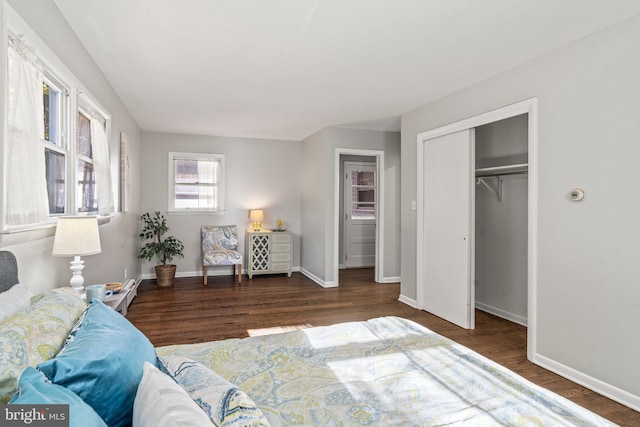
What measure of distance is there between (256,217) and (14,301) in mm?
5157

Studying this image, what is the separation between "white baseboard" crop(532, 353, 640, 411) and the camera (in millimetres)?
2282

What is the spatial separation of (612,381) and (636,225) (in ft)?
3.41

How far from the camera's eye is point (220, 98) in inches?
161

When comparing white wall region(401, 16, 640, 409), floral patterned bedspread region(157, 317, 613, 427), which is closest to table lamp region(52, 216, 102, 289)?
floral patterned bedspread region(157, 317, 613, 427)

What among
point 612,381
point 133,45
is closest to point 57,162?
point 133,45

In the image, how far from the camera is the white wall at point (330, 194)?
5.54 m

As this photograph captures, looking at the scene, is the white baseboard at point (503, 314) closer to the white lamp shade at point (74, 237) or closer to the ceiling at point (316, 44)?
the ceiling at point (316, 44)

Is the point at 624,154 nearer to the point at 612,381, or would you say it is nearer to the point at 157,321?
the point at 612,381

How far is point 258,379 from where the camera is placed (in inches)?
54.4

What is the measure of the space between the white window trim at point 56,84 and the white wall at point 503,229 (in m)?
4.03

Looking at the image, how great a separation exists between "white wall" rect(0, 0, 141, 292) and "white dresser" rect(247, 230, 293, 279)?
1.86m

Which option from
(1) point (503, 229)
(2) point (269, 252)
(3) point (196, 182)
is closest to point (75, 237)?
(1) point (503, 229)

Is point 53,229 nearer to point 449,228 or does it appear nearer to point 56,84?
point 56,84

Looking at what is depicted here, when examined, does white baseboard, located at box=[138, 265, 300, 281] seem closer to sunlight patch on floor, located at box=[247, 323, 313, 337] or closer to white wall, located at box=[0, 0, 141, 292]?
white wall, located at box=[0, 0, 141, 292]
